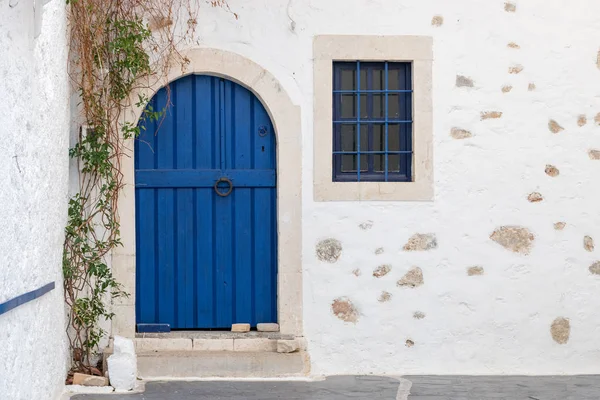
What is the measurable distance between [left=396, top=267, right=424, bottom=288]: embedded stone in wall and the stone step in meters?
1.01

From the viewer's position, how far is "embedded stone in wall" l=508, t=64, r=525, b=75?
7531mm

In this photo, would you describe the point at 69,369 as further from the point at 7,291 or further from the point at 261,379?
the point at 7,291

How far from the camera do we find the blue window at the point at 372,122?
24.8 ft

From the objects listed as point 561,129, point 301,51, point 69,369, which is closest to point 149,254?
point 69,369

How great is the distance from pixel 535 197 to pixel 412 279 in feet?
3.88

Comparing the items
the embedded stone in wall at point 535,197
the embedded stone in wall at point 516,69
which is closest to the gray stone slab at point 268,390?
the embedded stone in wall at point 535,197

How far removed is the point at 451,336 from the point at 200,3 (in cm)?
327

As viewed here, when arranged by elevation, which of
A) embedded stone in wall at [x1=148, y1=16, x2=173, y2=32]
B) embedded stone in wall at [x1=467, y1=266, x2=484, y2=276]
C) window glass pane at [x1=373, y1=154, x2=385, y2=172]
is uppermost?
embedded stone in wall at [x1=148, y1=16, x2=173, y2=32]

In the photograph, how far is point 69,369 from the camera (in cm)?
701

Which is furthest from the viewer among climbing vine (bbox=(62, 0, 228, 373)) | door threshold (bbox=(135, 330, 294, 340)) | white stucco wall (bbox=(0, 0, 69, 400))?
door threshold (bbox=(135, 330, 294, 340))

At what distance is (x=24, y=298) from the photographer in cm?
507

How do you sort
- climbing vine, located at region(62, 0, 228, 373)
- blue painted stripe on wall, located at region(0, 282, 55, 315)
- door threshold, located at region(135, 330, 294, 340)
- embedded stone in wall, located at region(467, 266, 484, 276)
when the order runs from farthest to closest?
embedded stone in wall, located at region(467, 266, 484, 276)
door threshold, located at region(135, 330, 294, 340)
climbing vine, located at region(62, 0, 228, 373)
blue painted stripe on wall, located at region(0, 282, 55, 315)

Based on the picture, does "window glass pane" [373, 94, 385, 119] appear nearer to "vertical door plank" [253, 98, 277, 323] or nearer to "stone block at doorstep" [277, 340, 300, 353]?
"vertical door plank" [253, 98, 277, 323]

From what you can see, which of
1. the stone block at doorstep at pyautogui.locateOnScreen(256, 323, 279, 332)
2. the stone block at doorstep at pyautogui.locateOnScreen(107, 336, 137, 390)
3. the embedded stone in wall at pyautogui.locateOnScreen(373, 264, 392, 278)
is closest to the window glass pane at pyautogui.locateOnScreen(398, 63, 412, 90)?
the embedded stone in wall at pyautogui.locateOnScreen(373, 264, 392, 278)
